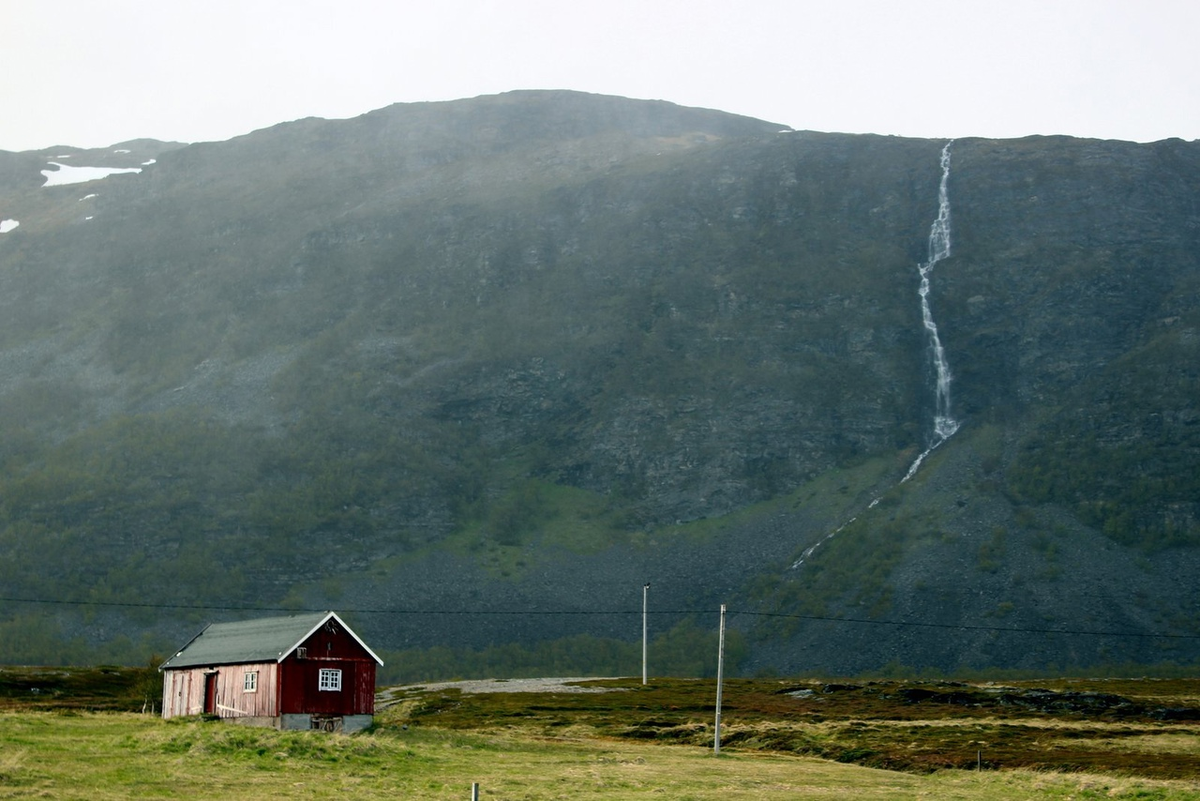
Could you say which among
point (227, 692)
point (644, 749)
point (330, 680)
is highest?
point (330, 680)

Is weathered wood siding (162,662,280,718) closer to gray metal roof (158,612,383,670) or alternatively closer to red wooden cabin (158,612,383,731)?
red wooden cabin (158,612,383,731)

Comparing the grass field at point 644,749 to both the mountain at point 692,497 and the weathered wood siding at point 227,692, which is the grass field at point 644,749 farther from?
the mountain at point 692,497

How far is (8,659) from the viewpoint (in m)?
135

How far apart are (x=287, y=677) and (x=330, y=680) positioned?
2.41 meters

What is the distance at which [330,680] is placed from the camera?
198 ft

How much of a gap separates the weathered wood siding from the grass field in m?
2.26

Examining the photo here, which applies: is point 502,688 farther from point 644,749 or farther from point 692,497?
point 692,497

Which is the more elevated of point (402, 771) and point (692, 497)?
point (692, 497)

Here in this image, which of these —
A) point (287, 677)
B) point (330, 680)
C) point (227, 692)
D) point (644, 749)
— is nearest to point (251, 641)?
point (227, 692)

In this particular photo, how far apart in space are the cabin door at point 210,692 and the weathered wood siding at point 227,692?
20cm

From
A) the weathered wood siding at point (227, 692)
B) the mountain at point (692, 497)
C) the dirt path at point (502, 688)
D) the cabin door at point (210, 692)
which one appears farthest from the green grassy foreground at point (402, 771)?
the mountain at point (692, 497)

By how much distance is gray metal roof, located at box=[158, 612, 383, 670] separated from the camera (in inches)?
2349

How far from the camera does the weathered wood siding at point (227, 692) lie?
2311 inches

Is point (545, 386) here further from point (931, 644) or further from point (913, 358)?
point (931, 644)
